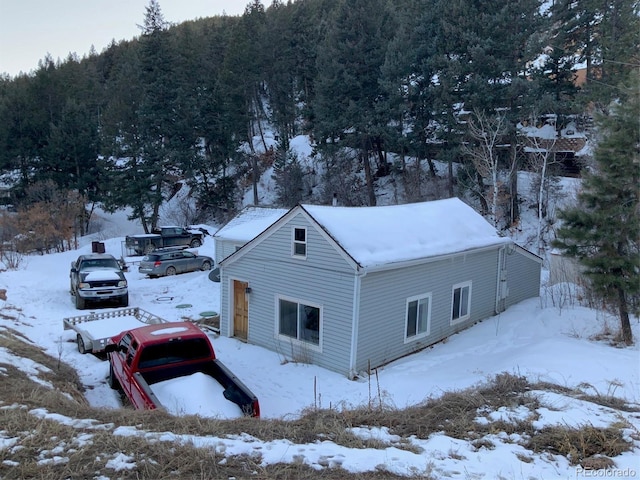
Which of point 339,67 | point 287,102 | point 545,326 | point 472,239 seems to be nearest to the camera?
point 545,326

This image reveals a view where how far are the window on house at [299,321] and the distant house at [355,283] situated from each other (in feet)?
0.09

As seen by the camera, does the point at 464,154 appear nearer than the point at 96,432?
No

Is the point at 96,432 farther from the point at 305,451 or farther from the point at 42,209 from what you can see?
the point at 42,209

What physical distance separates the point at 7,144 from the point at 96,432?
147 ft

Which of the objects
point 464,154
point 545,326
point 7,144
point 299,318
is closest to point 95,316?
point 299,318

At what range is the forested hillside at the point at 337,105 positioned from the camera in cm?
2639

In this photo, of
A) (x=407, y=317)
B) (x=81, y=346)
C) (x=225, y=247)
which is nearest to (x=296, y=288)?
(x=407, y=317)

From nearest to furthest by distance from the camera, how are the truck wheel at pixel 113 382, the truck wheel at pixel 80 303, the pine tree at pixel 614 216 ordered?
the truck wheel at pixel 113 382 < the pine tree at pixel 614 216 < the truck wheel at pixel 80 303

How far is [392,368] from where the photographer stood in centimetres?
1158

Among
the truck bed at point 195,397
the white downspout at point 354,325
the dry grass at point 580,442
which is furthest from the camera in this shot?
the white downspout at point 354,325

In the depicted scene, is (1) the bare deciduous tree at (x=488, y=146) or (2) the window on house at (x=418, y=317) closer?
(2) the window on house at (x=418, y=317)

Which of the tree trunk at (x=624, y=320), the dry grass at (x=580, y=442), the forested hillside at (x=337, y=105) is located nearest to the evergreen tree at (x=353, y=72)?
the forested hillside at (x=337, y=105)

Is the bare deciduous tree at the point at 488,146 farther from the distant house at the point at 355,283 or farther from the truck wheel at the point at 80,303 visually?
the truck wheel at the point at 80,303

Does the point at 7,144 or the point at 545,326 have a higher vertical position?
the point at 7,144
